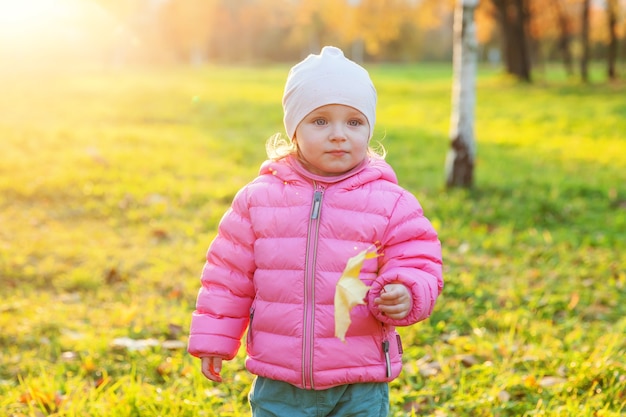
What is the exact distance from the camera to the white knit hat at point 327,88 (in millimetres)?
2340

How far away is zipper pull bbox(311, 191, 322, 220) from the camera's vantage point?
7.62 ft

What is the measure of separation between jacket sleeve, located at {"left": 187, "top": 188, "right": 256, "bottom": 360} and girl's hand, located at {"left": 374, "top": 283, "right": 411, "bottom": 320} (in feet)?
1.63

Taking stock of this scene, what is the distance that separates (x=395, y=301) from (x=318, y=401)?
0.46 metres

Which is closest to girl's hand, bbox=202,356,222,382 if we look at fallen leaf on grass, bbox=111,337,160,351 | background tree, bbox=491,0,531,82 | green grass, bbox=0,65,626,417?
green grass, bbox=0,65,626,417

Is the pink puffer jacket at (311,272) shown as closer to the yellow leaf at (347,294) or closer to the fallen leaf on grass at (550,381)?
the yellow leaf at (347,294)

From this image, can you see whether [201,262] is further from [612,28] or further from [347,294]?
[612,28]

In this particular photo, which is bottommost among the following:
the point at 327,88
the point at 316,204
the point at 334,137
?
the point at 316,204

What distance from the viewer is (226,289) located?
246 centimetres

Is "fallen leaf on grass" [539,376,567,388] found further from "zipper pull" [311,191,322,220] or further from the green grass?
"zipper pull" [311,191,322,220]

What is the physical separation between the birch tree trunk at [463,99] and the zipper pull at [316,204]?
526 centimetres

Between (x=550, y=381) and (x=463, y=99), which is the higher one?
(x=463, y=99)

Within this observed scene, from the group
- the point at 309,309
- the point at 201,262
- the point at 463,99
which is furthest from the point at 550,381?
the point at 463,99

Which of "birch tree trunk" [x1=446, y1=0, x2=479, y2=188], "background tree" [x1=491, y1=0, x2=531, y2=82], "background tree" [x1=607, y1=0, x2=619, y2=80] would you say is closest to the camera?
"birch tree trunk" [x1=446, y1=0, x2=479, y2=188]

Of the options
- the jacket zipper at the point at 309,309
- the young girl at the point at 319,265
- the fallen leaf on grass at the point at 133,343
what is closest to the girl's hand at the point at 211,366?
the young girl at the point at 319,265
